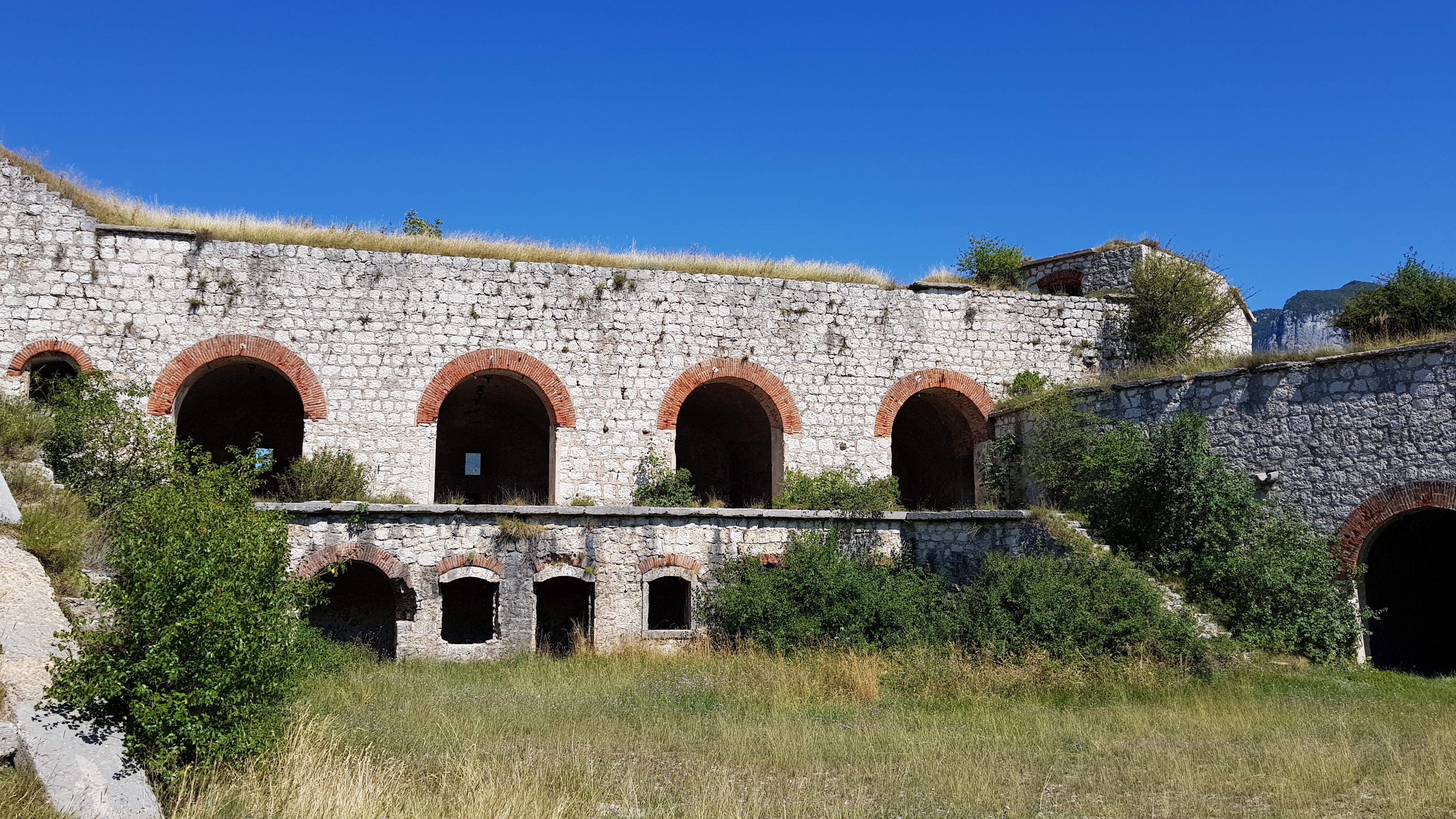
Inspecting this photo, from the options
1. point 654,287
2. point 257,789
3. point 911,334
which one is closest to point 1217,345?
point 911,334

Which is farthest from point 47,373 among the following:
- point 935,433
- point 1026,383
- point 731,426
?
point 1026,383

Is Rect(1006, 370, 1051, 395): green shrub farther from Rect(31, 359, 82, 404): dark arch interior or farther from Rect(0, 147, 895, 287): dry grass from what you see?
Rect(31, 359, 82, 404): dark arch interior

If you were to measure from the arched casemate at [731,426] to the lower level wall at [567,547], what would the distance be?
1.53 m

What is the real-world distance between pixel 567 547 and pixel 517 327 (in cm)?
411

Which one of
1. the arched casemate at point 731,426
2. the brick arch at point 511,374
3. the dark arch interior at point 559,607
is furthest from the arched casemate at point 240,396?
the arched casemate at point 731,426

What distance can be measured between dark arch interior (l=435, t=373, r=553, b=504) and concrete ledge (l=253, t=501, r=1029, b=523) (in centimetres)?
673

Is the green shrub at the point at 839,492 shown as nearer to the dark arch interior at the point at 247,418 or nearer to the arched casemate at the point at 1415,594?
the arched casemate at the point at 1415,594

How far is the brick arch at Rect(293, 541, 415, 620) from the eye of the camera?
14.3 metres

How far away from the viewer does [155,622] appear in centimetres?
765

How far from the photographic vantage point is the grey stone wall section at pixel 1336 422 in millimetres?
13688

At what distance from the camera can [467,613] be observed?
717 inches

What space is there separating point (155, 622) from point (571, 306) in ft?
34.5

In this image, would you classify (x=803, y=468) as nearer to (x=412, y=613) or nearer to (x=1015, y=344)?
(x=1015, y=344)

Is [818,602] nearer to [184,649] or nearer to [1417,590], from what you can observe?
[184,649]
